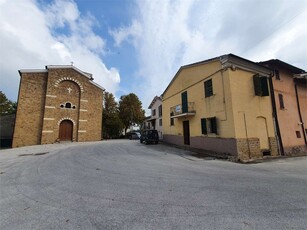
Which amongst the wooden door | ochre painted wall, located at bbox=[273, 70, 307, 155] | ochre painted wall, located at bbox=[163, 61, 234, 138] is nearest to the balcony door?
ochre painted wall, located at bbox=[163, 61, 234, 138]

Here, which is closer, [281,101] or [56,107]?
[281,101]

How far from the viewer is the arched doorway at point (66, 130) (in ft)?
66.8

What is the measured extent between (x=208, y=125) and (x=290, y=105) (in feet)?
24.7

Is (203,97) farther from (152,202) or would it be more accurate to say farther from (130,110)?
(130,110)

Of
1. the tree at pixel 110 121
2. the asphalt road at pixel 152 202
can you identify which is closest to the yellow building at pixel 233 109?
the asphalt road at pixel 152 202

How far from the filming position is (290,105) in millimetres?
12586

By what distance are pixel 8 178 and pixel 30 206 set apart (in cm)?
335

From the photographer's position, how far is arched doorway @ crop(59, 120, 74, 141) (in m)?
20.4

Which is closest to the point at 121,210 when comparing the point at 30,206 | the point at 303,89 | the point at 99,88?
the point at 30,206

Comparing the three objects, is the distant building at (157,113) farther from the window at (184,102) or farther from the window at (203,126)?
the window at (203,126)

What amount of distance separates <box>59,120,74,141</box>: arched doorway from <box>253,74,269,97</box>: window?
21906 mm

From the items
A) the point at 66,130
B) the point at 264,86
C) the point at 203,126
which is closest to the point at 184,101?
the point at 203,126

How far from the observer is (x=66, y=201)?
357 centimetres

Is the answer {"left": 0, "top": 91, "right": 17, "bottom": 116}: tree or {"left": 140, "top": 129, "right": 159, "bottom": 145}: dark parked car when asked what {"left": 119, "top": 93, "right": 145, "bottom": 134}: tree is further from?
{"left": 0, "top": 91, "right": 17, "bottom": 116}: tree
